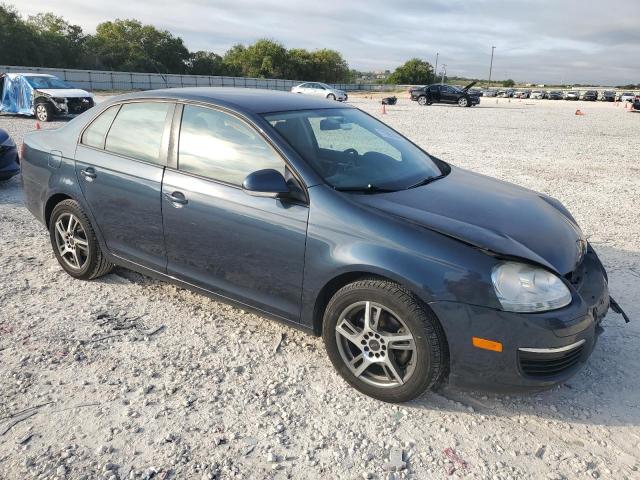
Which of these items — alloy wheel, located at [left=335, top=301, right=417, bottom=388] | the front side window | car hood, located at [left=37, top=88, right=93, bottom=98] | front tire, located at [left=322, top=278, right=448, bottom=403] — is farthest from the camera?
car hood, located at [left=37, top=88, right=93, bottom=98]

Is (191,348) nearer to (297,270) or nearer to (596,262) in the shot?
(297,270)

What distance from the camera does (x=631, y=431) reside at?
8.90 feet

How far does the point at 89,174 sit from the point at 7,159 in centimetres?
432

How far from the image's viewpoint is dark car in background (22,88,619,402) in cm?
261

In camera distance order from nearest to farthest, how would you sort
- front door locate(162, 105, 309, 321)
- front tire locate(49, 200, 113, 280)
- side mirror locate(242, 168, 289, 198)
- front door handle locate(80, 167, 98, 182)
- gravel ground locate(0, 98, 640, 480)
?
gravel ground locate(0, 98, 640, 480) → side mirror locate(242, 168, 289, 198) → front door locate(162, 105, 309, 321) → front door handle locate(80, 167, 98, 182) → front tire locate(49, 200, 113, 280)

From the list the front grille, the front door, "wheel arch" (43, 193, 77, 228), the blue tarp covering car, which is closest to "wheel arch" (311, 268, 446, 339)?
the front door

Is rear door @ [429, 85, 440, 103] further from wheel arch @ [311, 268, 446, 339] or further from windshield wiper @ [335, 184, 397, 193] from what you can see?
wheel arch @ [311, 268, 446, 339]

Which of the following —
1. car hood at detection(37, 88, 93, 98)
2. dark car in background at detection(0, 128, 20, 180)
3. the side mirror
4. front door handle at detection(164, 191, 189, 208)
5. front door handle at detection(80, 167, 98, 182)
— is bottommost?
dark car in background at detection(0, 128, 20, 180)

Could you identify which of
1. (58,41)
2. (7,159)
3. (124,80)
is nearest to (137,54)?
(58,41)

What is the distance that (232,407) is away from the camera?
2.83 meters

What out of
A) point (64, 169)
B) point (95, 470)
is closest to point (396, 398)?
point (95, 470)

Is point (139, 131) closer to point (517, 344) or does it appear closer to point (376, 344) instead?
point (376, 344)

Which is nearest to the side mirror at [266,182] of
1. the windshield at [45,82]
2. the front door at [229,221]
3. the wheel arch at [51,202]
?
the front door at [229,221]

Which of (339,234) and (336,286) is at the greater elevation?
(339,234)
